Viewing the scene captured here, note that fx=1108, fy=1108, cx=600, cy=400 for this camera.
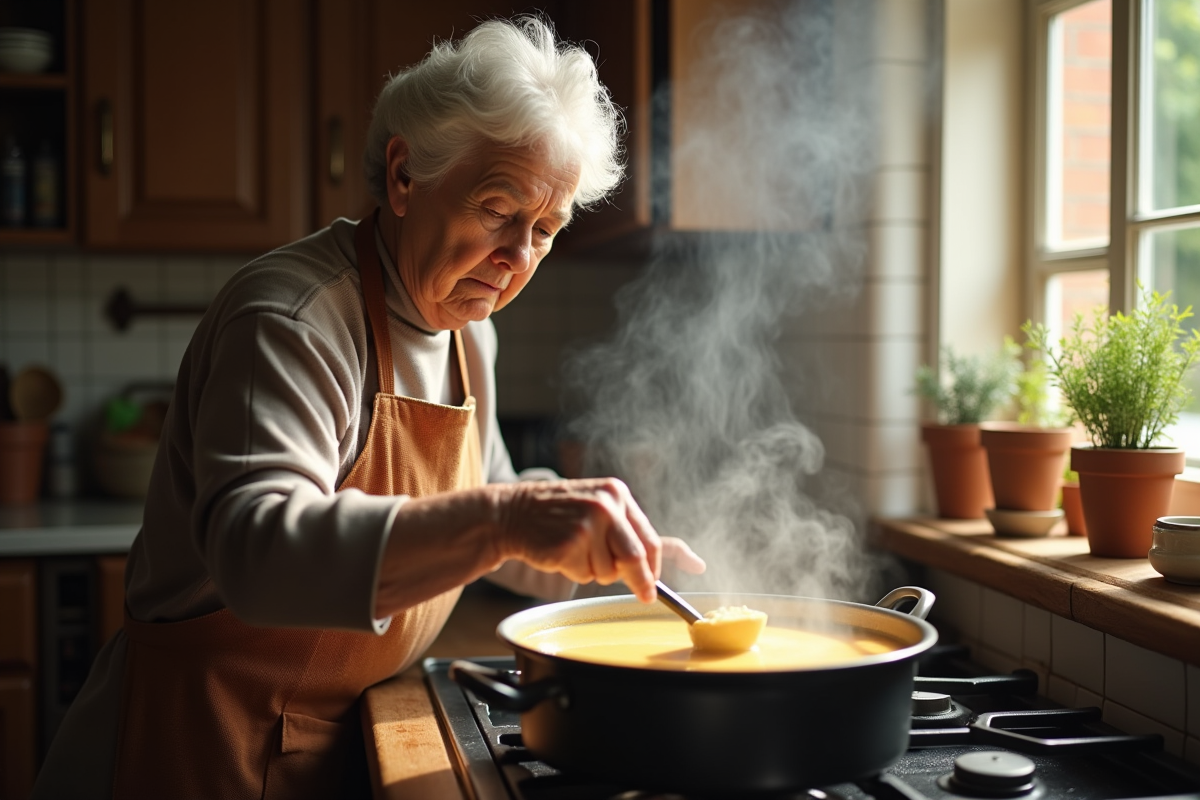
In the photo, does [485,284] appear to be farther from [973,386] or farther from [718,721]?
[973,386]

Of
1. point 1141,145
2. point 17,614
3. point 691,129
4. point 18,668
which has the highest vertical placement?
point 691,129

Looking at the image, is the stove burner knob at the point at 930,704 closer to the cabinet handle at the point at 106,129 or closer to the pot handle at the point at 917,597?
the pot handle at the point at 917,597

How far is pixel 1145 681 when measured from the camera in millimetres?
1265

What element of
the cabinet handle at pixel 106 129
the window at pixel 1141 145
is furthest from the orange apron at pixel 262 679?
the cabinet handle at pixel 106 129

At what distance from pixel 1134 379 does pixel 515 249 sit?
2.56 ft

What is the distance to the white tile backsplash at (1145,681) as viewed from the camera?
121 centimetres

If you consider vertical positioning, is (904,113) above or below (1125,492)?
above

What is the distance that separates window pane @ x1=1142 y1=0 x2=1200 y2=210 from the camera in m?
1.57

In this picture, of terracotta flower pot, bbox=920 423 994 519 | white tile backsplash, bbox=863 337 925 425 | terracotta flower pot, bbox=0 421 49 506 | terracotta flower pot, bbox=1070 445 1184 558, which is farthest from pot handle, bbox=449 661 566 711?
terracotta flower pot, bbox=0 421 49 506

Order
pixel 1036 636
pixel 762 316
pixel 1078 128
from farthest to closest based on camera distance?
1. pixel 762 316
2. pixel 1078 128
3. pixel 1036 636

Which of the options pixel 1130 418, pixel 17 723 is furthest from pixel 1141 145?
pixel 17 723

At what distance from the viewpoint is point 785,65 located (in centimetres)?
209

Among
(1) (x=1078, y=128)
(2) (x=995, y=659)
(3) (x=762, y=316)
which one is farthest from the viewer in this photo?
(3) (x=762, y=316)

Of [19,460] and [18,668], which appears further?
[19,460]
